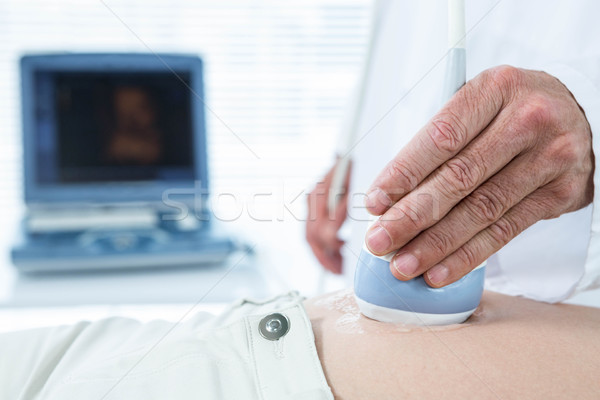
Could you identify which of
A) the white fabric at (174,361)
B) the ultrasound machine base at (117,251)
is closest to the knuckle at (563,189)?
the white fabric at (174,361)

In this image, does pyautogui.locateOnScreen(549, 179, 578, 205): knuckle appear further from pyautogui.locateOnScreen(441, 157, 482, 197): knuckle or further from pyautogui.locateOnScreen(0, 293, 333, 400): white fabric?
pyautogui.locateOnScreen(0, 293, 333, 400): white fabric

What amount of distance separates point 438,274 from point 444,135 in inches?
5.4

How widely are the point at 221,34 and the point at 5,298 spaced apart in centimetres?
117

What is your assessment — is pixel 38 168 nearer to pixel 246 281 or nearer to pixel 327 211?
pixel 246 281

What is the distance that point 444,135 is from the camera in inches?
20.0

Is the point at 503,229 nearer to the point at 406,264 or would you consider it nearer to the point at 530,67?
the point at 406,264

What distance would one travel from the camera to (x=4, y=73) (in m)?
1.83

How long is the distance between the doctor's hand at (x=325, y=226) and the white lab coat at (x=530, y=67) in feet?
0.44

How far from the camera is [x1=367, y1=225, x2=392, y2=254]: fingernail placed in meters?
0.52

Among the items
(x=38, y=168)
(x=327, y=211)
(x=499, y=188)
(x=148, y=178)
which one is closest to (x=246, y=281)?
(x=327, y=211)

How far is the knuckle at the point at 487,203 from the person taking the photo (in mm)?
538

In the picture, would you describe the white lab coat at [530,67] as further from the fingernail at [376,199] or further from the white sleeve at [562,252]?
the fingernail at [376,199]

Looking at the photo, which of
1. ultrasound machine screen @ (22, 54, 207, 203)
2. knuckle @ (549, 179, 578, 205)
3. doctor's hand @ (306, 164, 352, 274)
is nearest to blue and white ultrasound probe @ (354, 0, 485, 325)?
knuckle @ (549, 179, 578, 205)

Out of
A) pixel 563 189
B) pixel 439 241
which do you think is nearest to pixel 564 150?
pixel 563 189
